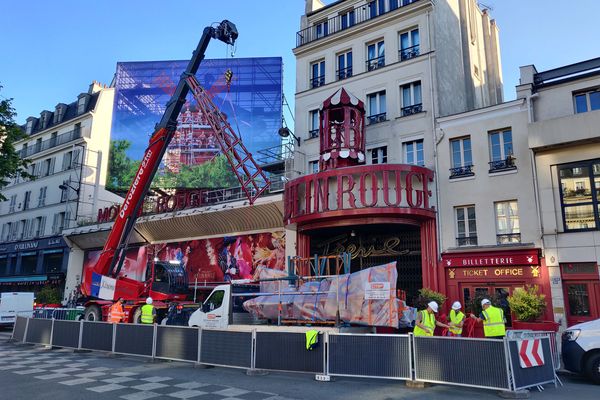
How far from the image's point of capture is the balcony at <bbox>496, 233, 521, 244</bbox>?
18067 mm

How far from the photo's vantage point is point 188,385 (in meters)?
9.97

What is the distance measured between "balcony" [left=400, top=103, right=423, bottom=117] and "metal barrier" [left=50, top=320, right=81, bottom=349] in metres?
15.7

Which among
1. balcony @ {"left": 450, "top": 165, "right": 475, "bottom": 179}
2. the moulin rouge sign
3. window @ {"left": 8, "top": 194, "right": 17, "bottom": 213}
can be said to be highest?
window @ {"left": 8, "top": 194, "right": 17, "bottom": 213}

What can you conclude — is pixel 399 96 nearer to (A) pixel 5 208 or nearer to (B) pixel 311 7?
(B) pixel 311 7

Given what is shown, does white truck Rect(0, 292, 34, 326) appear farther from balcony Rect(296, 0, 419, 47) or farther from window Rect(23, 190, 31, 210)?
window Rect(23, 190, 31, 210)

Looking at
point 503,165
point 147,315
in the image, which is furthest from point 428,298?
point 147,315

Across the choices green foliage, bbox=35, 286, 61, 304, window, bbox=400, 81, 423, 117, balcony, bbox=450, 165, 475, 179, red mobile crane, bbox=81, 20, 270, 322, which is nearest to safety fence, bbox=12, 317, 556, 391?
red mobile crane, bbox=81, 20, 270, 322

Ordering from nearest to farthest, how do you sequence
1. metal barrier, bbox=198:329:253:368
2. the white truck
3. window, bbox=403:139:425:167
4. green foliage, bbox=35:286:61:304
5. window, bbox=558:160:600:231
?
metal barrier, bbox=198:329:253:368
window, bbox=558:160:600:231
window, bbox=403:139:425:167
the white truck
green foliage, bbox=35:286:61:304

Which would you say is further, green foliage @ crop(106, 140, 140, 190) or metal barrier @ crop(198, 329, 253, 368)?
green foliage @ crop(106, 140, 140, 190)

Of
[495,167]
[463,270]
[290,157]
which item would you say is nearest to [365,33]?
[290,157]

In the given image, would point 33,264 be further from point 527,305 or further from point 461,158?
point 527,305

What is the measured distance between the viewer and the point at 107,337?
14.4 metres

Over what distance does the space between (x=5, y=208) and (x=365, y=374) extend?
46268mm

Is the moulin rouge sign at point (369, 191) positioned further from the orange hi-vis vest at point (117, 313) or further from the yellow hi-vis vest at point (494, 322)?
the yellow hi-vis vest at point (494, 322)
